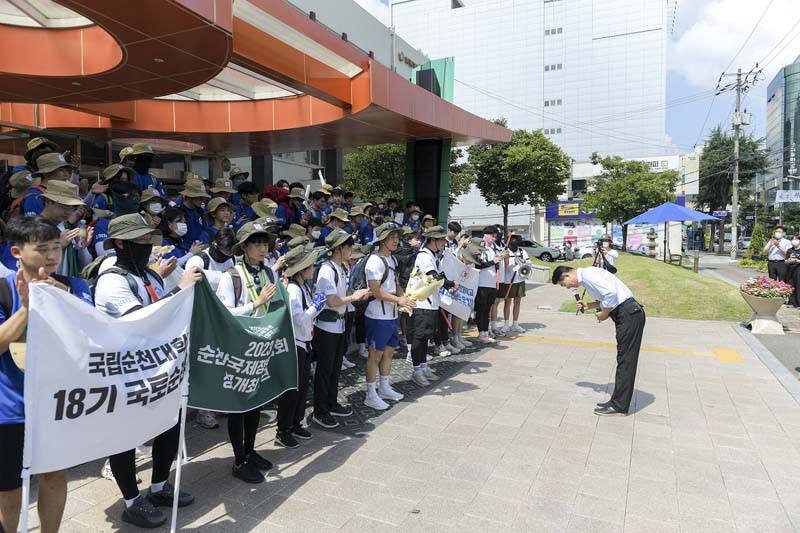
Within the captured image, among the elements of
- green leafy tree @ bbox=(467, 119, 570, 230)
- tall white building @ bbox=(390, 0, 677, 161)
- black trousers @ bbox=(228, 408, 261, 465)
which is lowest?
black trousers @ bbox=(228, 408, 261, 465)

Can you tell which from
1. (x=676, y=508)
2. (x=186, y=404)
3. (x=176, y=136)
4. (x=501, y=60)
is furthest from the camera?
(x=501, y=60)

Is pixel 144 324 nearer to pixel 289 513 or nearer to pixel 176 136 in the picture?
pixel 289 513

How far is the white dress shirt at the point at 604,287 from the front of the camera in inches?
225

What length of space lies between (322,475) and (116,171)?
4242 millimetres

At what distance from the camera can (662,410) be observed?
5.79 metres

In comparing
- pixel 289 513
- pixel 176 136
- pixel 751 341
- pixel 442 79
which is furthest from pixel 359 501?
pixel 442 79

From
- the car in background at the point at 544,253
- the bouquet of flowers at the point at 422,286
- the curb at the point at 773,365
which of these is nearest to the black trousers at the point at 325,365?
the bouquet of flowers at the point at 422,286

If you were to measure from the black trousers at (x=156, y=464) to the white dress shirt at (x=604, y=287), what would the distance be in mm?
4500

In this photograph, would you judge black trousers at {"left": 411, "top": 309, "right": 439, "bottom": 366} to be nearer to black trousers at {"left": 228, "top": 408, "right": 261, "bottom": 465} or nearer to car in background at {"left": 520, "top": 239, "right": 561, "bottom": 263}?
black trousers at {"left": 228, "top": 408, "right": 261, "bottom": 465}

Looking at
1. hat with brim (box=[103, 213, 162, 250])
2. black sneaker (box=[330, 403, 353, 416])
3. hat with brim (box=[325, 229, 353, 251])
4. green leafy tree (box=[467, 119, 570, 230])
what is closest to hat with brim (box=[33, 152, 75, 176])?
hat with brim (box=[103, 213, 162, 250])

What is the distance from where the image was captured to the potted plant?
996cm

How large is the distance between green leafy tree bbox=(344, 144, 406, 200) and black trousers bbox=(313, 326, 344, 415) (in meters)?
17.9

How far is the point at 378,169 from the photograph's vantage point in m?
23.7

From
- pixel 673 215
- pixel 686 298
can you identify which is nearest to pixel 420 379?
pixel 686 298
